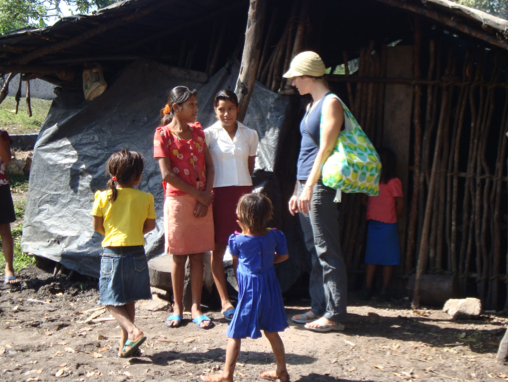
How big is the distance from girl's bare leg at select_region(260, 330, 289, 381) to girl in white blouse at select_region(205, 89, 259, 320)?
111 centimetres

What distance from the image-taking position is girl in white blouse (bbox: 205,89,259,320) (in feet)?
13.5

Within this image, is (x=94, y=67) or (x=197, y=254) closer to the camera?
(x=197, y=254)

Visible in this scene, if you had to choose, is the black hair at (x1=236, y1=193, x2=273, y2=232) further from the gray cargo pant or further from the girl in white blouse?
the girl in white blouse

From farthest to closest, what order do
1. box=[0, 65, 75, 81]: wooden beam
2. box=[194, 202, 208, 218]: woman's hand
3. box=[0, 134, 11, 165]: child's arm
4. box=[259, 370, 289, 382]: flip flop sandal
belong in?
box=[0, 65, 75, 81]: wooden beam, box=[0, 134, 11, 165]: child's arm, box=[194, 202, 208, 218]: woman's hand, box=[259, 370, 289, 382]: flip flop sandal

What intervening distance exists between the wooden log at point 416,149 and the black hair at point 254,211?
2499 millimetres

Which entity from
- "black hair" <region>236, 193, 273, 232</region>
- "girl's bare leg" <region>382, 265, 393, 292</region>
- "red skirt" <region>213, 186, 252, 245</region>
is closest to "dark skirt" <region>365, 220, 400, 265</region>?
"girl's bare leg" <region>382, 265, 393, 292</region>

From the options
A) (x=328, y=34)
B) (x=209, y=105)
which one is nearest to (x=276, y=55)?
(x=209, y=105)

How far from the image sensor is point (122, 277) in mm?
3410

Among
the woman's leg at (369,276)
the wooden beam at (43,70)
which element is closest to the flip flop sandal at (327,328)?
the woman's leg at (369,276)

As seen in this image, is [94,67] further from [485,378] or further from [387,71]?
[485,378]

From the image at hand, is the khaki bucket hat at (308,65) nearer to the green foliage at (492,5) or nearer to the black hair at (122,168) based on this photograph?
the black hair at (122,168)

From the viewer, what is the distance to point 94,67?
6.03m

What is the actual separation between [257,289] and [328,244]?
0.96 m

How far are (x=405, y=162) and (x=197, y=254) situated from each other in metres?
2.35
